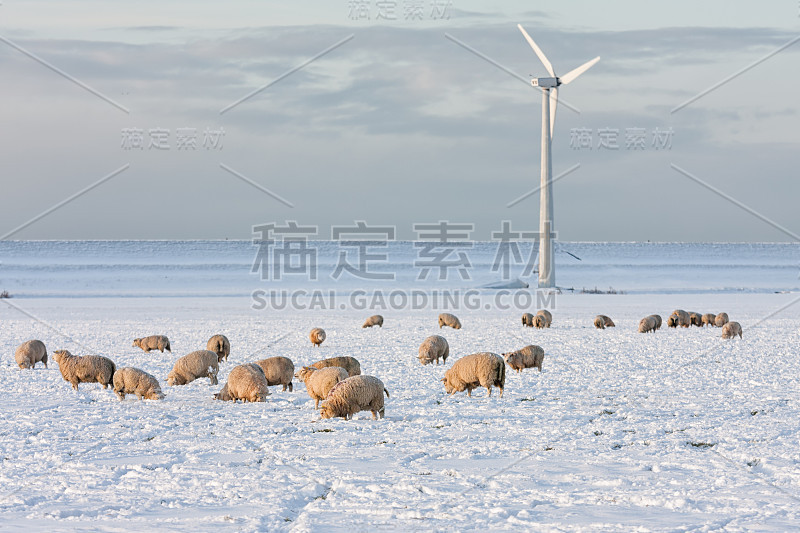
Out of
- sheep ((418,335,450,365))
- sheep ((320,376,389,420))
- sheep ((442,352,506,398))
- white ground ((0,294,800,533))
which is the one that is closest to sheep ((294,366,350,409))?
white ground ((0,294,800,533))

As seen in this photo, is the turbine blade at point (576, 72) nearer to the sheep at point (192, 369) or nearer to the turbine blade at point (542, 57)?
the turbine blade at point (542, 57)

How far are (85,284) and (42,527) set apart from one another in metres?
59.1

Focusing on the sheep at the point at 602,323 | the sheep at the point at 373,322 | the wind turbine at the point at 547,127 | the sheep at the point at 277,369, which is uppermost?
the wind turbine at the point at 547,127

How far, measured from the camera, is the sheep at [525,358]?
57.9 feet

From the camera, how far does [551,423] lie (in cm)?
1170

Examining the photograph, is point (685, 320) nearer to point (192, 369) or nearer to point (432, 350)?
point (432, 350)

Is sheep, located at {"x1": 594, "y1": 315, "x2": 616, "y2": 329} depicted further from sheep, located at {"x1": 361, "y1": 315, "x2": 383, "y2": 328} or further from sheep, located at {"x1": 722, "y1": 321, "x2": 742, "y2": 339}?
sheep, located at {"x1": 361, "y1": 315, "x2": 383, "y2": 328}

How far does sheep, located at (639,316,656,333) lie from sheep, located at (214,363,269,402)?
1737cm

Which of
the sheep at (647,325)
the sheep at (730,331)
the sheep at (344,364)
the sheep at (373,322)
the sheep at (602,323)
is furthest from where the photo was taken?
the sheep at (373,322)

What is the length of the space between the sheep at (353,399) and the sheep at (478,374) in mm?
2673

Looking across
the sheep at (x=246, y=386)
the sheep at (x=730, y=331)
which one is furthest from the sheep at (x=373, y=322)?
the sheep at (x=246, y=386)

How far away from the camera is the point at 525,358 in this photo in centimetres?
1773

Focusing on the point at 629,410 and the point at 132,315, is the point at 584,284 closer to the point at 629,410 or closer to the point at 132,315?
the point at 132,315

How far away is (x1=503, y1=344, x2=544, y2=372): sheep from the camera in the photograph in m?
17.6
